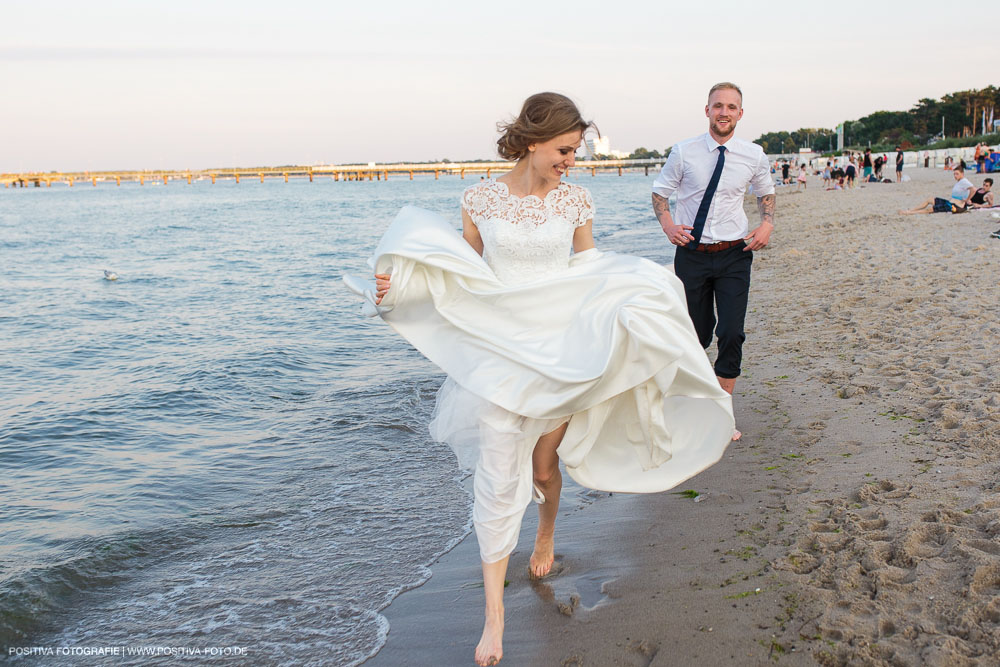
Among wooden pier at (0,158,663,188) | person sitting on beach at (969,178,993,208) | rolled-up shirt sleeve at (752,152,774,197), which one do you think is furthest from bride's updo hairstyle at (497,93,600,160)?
wooden pier at (0,158,663,188)

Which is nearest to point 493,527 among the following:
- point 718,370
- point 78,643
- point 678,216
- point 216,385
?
point 78,643

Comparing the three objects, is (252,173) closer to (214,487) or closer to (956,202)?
(956,202)

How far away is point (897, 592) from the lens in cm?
302

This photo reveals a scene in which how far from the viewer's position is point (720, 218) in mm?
5281

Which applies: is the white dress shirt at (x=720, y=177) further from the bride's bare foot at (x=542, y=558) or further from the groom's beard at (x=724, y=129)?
the bride's bare foot at (x=542, y=558)

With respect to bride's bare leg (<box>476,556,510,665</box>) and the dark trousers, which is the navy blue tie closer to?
the dark trousers

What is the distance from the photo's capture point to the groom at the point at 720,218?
5.27 metres

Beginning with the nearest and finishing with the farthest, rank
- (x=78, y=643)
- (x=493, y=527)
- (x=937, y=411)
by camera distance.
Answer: (x=493, y=527) < (x=78, y=643) < (x=937, y=411)

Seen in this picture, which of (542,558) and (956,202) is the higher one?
(956,202)

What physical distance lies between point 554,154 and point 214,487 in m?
3.89

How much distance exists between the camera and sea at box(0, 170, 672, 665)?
12.7ft

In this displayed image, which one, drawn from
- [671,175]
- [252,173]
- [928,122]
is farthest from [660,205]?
[252,173]

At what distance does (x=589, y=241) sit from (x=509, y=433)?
3.58 ft

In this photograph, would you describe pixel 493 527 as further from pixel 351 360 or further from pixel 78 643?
pixel 351 360
